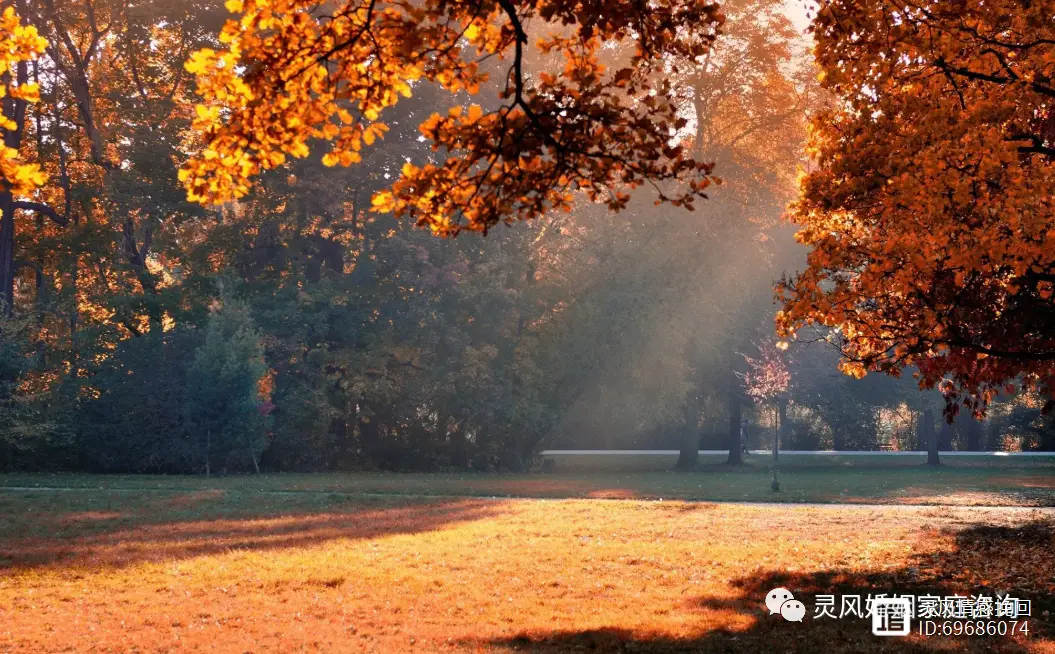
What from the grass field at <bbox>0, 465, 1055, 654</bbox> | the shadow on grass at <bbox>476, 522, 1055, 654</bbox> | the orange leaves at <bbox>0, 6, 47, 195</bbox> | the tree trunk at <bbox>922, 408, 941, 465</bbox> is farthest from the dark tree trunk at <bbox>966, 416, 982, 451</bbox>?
the orange leaves at <bbox>0, 6, 47, 195</bbox>

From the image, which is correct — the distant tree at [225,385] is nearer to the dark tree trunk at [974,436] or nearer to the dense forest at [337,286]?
the dense forest at [337,286]

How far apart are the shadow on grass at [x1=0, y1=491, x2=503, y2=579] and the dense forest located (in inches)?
396

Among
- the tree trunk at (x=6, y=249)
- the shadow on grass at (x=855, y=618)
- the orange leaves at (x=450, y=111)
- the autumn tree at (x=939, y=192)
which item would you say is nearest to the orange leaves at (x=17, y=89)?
the orange leaves at (x=450, y=111)

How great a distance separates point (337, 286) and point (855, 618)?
3073 cm

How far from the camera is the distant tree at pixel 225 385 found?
32094mm

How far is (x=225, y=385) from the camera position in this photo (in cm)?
3222

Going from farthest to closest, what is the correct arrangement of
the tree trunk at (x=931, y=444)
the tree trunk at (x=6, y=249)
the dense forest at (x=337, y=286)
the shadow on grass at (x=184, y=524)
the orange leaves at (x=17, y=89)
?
the tree trunk at (x=931, y=444) → the tree trunk at (x=6, y=249) → the dense forest at (x=337, y=286) → the shadow on grass at (x=184, y=524) → the orange leaves at (x=17, y=89)

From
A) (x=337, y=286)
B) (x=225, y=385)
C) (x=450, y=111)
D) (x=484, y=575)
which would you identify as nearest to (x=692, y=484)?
(x=225, y=385)

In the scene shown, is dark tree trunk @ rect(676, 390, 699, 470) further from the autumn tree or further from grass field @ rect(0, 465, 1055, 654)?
the autumn tree

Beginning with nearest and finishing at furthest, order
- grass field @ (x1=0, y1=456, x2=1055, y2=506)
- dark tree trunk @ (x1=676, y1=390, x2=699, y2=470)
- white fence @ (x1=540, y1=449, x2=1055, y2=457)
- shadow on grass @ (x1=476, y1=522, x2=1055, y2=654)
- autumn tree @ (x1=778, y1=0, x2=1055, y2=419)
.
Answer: shadow on grass @ (x1=476, y1=522, x2=1055, y2=654)
autumn tree @ (x1=778, y1=0, x2=1055, y2=419)
grass field @ (x1=0, y1=456, x2=1055, y2=506)
dark tree trunk @ (x1=676, y1=390, x2=699, y2=470)
white fence @ (x1=540, y1=449, x2=1055, y2=457)

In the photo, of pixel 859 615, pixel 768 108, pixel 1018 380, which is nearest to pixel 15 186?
pixel 859 615

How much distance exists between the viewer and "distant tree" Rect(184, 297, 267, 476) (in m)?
32.1

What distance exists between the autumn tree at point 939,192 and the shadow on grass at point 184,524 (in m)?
8.49

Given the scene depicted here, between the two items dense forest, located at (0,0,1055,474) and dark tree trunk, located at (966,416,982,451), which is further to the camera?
dark tree trunk, located at (966,416,982,451)
